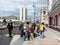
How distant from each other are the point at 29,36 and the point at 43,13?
113337mm

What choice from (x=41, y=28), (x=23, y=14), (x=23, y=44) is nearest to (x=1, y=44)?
(x=23, y=44)

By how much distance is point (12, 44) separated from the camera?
1786 centimetres

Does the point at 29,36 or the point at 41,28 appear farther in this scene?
the point at 41,28

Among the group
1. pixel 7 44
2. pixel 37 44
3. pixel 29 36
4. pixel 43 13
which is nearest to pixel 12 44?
pixel 7 44

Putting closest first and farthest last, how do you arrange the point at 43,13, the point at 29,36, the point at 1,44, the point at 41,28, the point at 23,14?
1. the point at 1,44
2. the point at 29,36
3. the point at 41,28
4. the point at 23,14
5. the point at 43,13

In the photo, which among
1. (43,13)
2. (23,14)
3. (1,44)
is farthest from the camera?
(43,13)

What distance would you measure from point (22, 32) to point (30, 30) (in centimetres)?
346

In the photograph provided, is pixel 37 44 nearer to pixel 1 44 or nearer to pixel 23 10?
pixel 1 44

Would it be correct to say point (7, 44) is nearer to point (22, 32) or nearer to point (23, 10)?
point (22, 32)

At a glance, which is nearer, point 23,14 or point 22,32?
point 22,32

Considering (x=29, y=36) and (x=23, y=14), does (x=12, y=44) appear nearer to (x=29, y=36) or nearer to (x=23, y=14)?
(x=29, y=36)

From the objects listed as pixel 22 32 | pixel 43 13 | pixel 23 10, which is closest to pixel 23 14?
pixel 23 10

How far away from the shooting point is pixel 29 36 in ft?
69.4

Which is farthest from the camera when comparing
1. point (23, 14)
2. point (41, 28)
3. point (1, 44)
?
point (23, 14)
